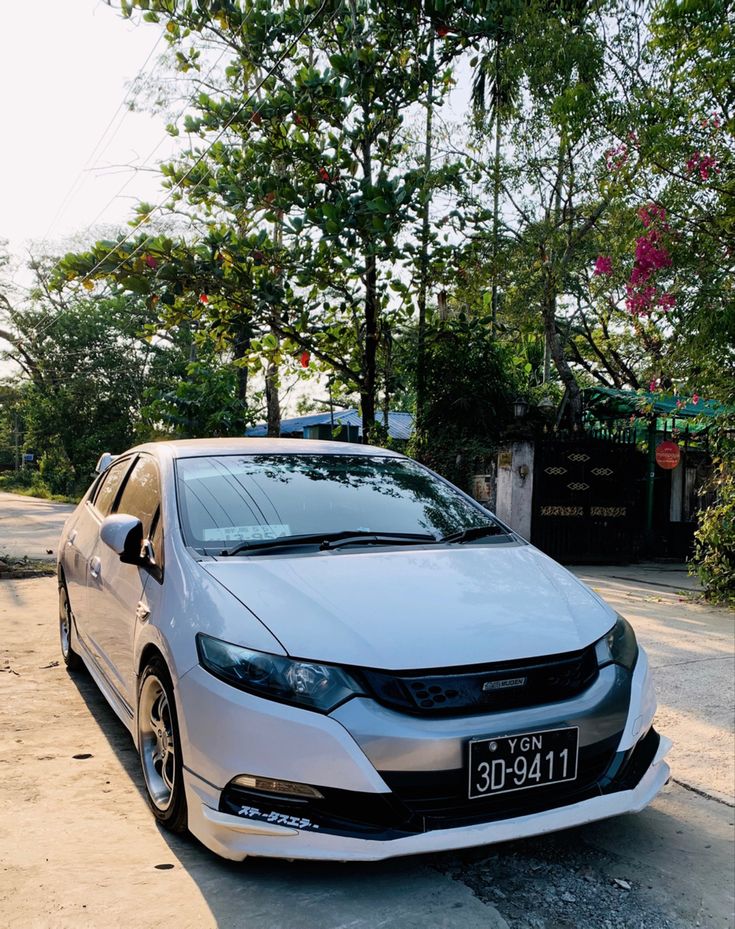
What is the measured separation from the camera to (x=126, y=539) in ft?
11.3

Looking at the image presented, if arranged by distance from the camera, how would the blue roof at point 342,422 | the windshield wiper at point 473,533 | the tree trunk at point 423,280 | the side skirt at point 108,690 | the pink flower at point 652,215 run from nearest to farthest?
the side skirt at point 108,690, the windshield wiper at point 473,533, the pink flower at point 652,215, the tree trunk at point 423,280, the blue roof at point 342,422

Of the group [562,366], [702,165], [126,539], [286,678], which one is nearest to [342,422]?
[562,366]

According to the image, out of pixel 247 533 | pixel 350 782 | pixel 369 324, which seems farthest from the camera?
pixel 369 324

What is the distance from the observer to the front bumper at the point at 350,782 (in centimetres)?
244

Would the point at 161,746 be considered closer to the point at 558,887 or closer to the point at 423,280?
the point at 558,887

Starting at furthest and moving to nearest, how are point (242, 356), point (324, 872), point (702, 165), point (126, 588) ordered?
point (242, 356), point (702, 165), point (126, 588), point (324, 872)

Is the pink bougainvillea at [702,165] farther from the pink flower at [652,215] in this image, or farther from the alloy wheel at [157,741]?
the alloy wheel at [157,741]

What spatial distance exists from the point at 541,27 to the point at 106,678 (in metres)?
8.82

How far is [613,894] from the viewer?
2.76 meters

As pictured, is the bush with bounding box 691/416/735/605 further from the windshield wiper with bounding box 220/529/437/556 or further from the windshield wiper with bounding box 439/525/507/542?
the windshield wiper with bounding box 220/529/437/556

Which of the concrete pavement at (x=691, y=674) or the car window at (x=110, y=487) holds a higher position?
the car window at (x=110, y=487)

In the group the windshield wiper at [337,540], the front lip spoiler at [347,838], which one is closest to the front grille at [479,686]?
the front lip spoiler at [347,838]

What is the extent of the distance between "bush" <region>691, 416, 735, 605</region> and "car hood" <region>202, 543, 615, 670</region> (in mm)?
5308

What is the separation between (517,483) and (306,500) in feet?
27.8
